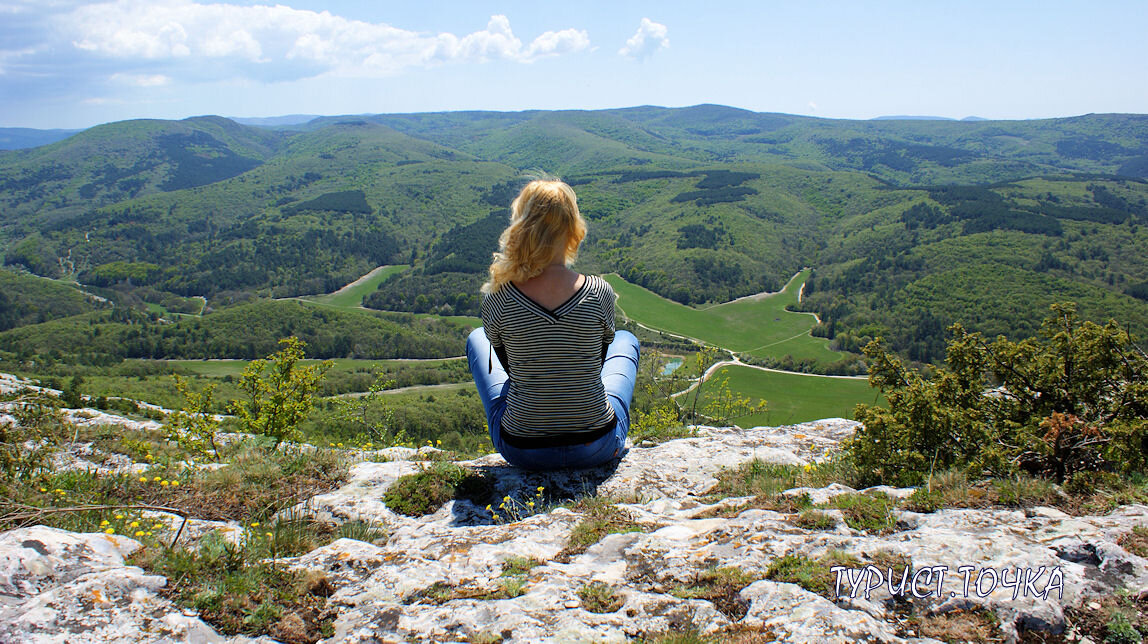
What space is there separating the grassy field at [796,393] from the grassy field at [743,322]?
11.2m

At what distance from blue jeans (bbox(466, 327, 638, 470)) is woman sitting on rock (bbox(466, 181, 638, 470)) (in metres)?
0.02

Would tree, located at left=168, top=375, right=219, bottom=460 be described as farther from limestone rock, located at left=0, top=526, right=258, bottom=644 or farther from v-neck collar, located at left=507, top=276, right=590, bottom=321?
v-neck collar, located at left=507, top=276, right=590, bottom=321

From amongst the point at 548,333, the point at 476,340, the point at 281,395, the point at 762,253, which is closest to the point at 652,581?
the point at 548,333

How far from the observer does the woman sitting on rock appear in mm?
4676

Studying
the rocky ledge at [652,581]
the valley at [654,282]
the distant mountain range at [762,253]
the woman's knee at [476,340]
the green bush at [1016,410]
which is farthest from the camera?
the distant mountain range at [762,253]

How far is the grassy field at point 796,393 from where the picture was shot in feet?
218

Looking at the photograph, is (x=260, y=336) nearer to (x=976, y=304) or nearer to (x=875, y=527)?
(x=875, y=527)

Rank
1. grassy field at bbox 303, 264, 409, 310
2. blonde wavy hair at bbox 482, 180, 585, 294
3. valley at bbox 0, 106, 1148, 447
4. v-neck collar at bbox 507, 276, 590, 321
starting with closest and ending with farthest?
1. blonde wavy hair at bbox 482, 180, 585, 294
2. v-neck collar at bbox 507, 276, 590, 321
3. valley at bbox 0, 106, 1148, 447
4. grassy field at bbox 303, 264, 409, 310

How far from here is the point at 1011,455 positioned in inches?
181

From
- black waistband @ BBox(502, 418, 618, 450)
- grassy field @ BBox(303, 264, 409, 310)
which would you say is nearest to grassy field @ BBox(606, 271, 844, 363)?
grassy field @ BBox(303, 264, 409, 310)

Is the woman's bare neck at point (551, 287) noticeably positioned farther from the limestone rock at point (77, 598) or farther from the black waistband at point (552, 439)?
the limestone rock at point (77, 598)

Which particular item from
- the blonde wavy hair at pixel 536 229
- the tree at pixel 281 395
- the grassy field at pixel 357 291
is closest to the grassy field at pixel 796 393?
the tree at pixel 281 395

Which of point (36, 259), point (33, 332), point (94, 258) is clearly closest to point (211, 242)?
point (94, 258)

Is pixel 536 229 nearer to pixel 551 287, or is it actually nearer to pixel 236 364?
pixel 551 287
